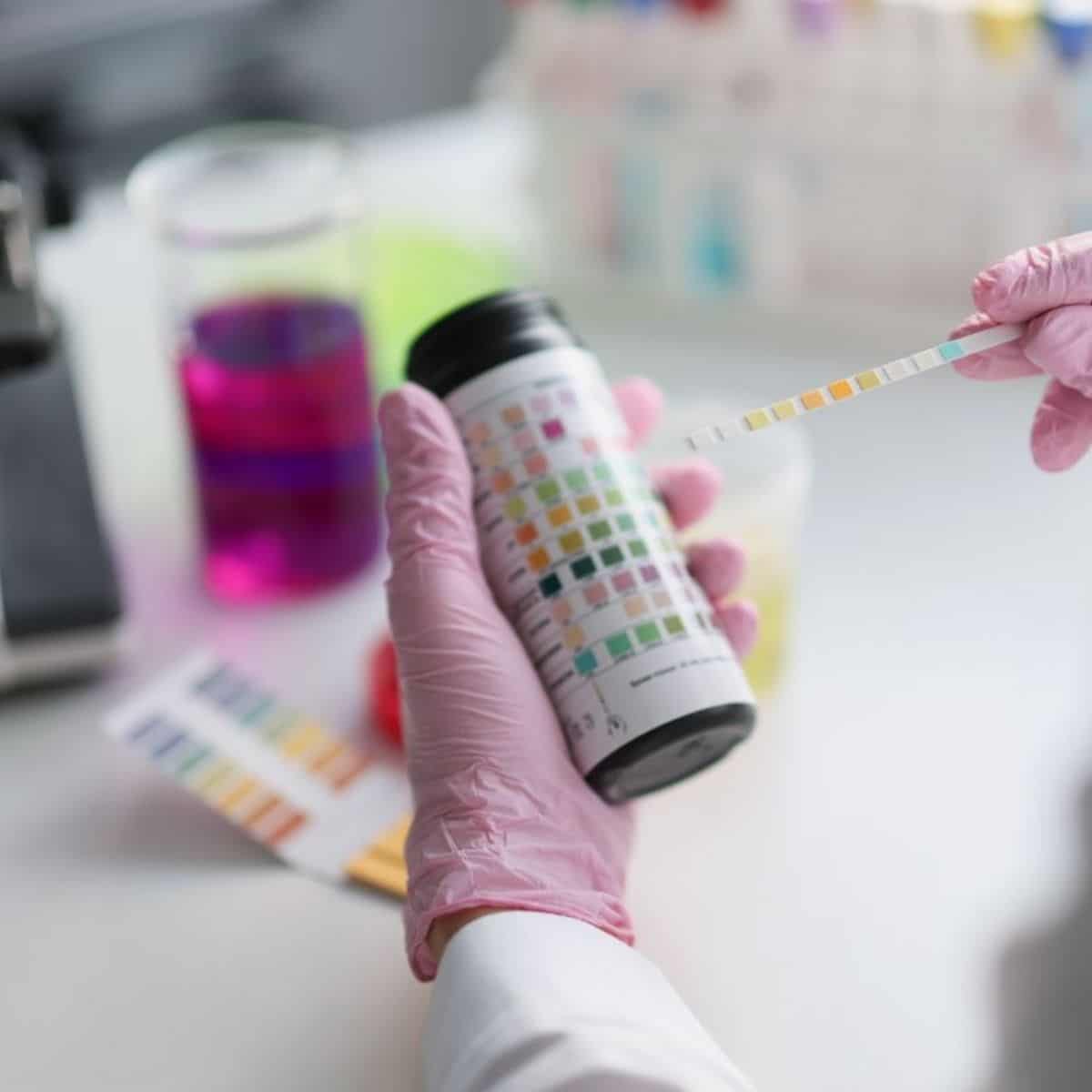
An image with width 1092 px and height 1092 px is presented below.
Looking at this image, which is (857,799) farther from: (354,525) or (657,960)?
(354,525)

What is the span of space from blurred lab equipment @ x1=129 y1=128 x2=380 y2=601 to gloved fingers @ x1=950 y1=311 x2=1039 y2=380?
1.31 feet

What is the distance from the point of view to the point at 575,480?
27.0 inches

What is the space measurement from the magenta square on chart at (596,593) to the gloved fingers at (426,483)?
0.06m

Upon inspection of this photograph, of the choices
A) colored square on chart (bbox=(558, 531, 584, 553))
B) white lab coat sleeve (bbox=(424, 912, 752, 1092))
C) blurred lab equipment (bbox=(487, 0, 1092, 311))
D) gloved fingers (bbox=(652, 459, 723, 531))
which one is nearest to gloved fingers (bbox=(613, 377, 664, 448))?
gloved fingers (bbox=(652, 459, 723, 531))

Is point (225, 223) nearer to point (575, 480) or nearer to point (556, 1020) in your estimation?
point (575, 480)

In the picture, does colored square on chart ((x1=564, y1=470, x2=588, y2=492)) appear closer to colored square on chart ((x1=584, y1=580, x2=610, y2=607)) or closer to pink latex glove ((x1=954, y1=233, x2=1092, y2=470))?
colored square on chart ((x1=584, y1=580, x2=610, y2=607))

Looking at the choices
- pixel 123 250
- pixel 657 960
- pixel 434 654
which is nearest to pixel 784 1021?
pixel 657 960

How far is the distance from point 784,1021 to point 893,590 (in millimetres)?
359

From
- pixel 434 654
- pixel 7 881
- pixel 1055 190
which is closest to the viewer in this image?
pixel 434 654

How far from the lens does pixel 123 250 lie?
4.61 feet

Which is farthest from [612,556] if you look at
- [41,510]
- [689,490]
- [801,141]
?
[801,141]

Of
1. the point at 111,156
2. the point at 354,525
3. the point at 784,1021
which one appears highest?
the point at 111,156

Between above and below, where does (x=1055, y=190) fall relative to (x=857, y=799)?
above

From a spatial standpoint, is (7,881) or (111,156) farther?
(111,156)
